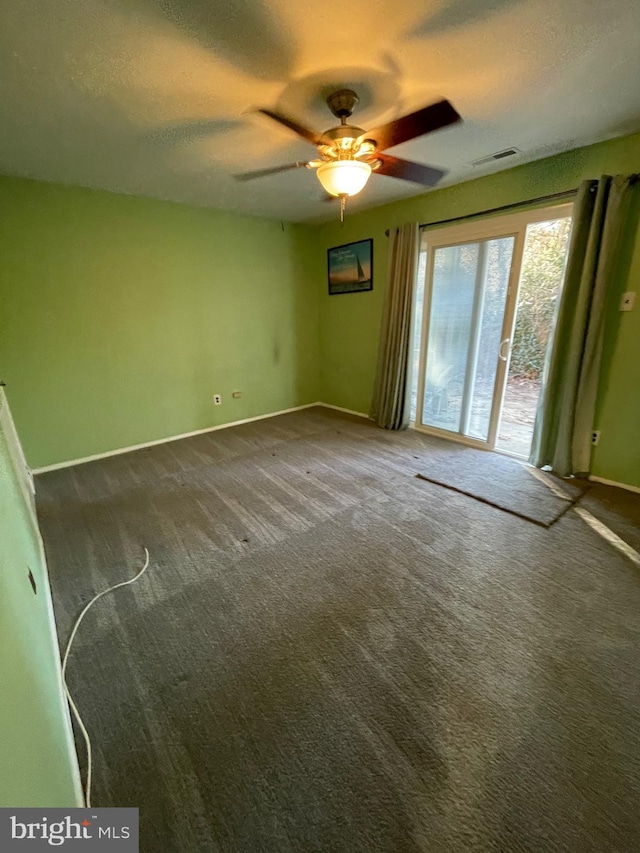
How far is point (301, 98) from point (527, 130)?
4.73ft

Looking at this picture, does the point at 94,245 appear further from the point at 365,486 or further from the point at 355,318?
the point at 365,486

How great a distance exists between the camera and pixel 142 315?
3.43 metres

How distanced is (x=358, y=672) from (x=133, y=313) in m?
3.44

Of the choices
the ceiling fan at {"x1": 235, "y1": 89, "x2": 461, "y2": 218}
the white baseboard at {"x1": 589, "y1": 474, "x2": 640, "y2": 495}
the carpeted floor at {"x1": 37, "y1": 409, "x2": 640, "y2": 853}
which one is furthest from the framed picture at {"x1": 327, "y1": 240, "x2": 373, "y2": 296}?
the white baseboard at {"x1": 589, "y1": 474, "x2": 640, "y2": 495}

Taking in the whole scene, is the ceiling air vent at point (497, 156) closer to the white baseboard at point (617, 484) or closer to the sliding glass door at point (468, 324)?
the sliding glass door at point (468, 324)

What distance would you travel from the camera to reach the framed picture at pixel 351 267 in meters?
4.03

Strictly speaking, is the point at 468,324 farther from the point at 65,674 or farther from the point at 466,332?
the point at 65,674

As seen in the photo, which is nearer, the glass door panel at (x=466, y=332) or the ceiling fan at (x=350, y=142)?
the ceiling fan at (x=350, y=142)

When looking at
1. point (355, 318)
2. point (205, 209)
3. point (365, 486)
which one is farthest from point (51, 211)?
point (365, 486)

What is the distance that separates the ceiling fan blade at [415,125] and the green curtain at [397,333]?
190 cm

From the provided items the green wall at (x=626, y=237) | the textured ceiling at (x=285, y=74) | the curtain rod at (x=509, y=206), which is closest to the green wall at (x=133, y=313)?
the textured ceiling at (x=285, y=74)

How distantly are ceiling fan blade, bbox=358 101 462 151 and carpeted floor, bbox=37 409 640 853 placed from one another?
6.75 ft

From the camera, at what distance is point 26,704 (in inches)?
29.8

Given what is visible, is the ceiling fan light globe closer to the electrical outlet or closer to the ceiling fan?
the ceiling fan
